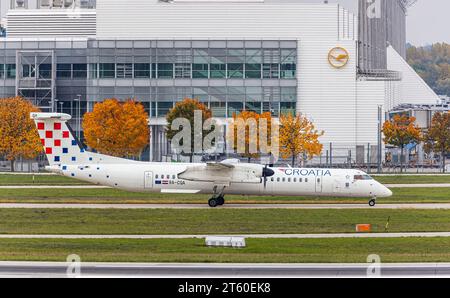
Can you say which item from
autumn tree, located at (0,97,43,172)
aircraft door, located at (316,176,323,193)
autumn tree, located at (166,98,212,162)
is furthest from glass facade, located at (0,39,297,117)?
aircraft door, located at (316,176,323,193)

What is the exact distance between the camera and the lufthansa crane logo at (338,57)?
10069 cm

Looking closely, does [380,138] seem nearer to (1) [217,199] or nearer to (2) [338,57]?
(2) [338,57]

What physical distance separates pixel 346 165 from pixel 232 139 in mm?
12465

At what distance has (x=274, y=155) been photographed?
86.4 meters

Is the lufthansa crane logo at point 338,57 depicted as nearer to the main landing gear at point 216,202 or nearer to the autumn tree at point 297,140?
the autumn tree at point 297,140

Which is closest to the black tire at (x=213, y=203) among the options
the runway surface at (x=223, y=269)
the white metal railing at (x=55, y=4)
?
the runway surface at (x=223, y=269)

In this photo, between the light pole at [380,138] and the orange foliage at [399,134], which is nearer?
the light pole at [380,138]

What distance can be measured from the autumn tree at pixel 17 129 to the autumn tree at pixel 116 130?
9334mm

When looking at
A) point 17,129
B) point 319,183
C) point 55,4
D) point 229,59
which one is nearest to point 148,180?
point 319,183

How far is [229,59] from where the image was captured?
97188mm

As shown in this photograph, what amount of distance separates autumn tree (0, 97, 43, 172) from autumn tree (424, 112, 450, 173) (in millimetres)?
44895

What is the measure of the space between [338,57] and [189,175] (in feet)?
171

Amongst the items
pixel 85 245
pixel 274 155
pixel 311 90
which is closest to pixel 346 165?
pixel 274 155

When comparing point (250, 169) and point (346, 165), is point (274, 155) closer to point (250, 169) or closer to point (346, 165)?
point (346, 165)
